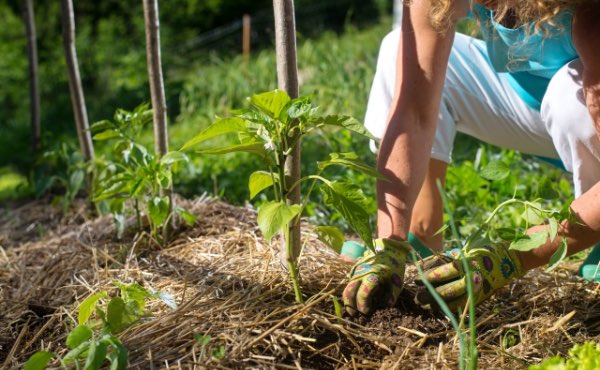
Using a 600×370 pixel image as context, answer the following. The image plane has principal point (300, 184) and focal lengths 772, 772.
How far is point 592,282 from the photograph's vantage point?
7.13 ft

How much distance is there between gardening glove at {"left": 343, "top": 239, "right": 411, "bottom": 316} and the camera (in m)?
1.77

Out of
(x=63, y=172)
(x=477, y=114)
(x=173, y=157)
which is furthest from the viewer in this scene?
(x=63, y=172)

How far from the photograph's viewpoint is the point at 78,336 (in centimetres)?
157

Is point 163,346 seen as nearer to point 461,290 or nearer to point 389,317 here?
point 389,317

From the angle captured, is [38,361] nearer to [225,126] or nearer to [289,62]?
[225,126]

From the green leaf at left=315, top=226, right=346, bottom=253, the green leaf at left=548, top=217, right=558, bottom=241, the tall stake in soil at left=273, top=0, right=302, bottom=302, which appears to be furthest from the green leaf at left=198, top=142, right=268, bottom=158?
the green leaf at left=548, top=217, right=558, bottom=241

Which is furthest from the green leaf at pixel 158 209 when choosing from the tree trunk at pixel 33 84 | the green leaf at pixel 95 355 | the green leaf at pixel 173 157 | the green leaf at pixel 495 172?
the tree trunk at pixel 33 84

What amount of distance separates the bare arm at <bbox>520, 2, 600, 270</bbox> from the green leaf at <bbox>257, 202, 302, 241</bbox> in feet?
2.12

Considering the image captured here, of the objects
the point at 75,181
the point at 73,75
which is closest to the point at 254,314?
the point at 75,181

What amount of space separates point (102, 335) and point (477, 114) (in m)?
1.44

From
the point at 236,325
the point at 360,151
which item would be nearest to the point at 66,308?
the point at 236,325

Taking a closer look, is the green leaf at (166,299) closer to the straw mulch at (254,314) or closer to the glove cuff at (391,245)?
the straw mulch at (254,314)

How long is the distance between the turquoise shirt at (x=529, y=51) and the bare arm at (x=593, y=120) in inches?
2.9

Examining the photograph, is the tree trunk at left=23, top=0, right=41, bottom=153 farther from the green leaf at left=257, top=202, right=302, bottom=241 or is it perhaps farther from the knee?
the knee
